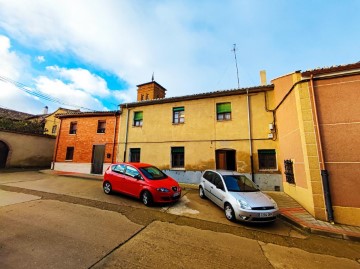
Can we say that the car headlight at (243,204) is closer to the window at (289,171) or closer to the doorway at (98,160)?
the window at (289,171)

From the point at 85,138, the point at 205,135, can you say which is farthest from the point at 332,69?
the point at 85,138

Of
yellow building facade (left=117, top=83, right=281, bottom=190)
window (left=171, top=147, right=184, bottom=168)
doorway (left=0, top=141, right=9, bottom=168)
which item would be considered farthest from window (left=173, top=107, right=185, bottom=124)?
doorway (left=0, top=141, right=9, bottom=168)

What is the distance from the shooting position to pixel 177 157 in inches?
491

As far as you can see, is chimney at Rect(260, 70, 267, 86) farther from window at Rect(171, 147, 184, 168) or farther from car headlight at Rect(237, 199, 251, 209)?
car headlight at Rect(237, 199, 251, 209)

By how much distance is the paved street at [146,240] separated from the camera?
338 cm

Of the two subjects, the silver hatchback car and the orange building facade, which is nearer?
the silver hatchback car

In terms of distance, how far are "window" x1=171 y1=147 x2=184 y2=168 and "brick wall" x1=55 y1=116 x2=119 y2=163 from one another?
5.05 m

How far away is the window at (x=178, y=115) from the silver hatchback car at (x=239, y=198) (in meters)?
5.87

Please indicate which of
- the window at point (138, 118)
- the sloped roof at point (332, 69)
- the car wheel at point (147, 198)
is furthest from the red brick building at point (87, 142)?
the sloped roof at point (332, 69)

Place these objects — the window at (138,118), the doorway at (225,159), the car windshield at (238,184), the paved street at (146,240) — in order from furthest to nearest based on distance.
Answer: the window at (138,118) < the doorway at (225,159) < the car windshield at (238,184) < the paved street at (146,240)

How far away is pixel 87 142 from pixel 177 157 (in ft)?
27.7

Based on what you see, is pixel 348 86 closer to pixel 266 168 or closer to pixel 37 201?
pixel 266 168

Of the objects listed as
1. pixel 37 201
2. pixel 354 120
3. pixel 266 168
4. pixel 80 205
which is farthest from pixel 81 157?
pixel 354 120

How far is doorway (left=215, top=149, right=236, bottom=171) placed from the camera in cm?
1122
